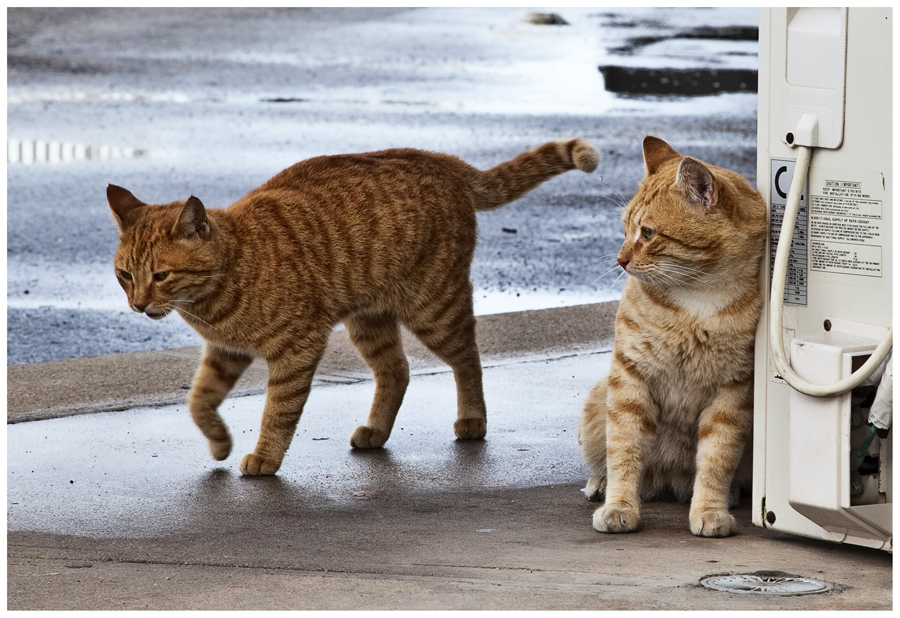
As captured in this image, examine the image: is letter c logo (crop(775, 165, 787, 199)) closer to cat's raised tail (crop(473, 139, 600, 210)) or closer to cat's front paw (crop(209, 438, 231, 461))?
cat's raised tail (crop(473, 139, 600, 210))

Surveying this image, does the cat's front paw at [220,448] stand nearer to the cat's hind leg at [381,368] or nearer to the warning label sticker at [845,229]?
the cat's hind leg at [381,368]

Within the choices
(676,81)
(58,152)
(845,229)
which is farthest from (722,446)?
(676,81)

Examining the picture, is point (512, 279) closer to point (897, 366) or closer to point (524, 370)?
point (524, 370)

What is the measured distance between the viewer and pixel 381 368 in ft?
18.5

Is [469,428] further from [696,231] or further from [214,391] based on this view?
[696,231]

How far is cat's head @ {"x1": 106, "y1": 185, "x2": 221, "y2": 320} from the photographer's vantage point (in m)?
4.94

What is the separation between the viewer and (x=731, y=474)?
4.36 m

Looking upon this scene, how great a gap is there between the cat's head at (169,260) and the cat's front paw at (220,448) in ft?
1.93

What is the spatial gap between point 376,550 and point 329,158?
215 cm

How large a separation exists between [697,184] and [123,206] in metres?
2.36

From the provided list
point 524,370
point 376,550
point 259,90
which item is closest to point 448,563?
point 376,550

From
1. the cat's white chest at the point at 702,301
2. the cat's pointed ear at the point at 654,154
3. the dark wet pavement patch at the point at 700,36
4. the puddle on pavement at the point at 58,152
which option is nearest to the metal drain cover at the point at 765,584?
the cat's white chest at the point at 702,301

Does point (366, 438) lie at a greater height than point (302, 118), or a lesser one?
lesser

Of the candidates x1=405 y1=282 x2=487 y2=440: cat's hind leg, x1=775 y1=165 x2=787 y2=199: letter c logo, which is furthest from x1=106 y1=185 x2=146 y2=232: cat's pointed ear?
x1=775 y1=165 x2=787 y2=199: letter c logo
